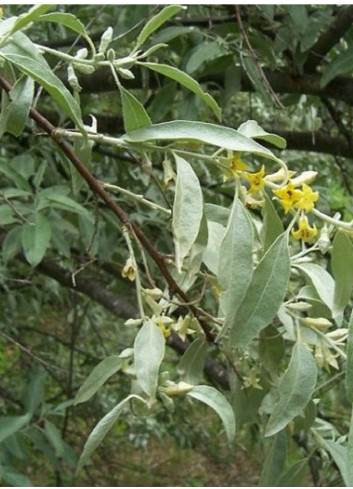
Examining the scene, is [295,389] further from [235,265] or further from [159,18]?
[159,18]

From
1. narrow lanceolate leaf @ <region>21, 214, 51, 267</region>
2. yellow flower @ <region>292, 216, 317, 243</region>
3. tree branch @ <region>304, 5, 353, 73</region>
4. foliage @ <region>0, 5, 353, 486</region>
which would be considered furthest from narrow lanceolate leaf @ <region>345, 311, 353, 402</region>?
tree branch @ <region>304, 5, 353, 73</region>

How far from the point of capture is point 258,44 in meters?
1.38

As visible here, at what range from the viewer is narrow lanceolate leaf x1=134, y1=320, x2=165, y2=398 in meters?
0.62

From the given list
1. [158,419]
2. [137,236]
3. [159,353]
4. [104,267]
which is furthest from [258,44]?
[158,419]

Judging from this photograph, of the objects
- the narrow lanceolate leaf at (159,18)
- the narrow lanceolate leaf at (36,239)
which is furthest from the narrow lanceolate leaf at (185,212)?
the narrow lanceolate leaf at (36,239)

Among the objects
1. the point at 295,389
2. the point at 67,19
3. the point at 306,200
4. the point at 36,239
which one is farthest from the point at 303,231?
the point at 36,239

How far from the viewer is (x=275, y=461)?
0.87 m

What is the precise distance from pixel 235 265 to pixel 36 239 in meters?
0.77

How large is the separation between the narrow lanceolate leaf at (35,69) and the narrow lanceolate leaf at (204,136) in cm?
5

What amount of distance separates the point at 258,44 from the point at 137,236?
75 centimetres

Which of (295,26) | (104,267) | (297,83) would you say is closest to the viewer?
(295,26)

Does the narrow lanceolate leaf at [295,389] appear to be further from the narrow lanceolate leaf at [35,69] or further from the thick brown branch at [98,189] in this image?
the narrow lanceolate leaf at [35,69]

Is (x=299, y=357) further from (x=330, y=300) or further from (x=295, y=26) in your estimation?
(x=295, y=26)

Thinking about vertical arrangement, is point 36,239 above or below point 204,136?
below
